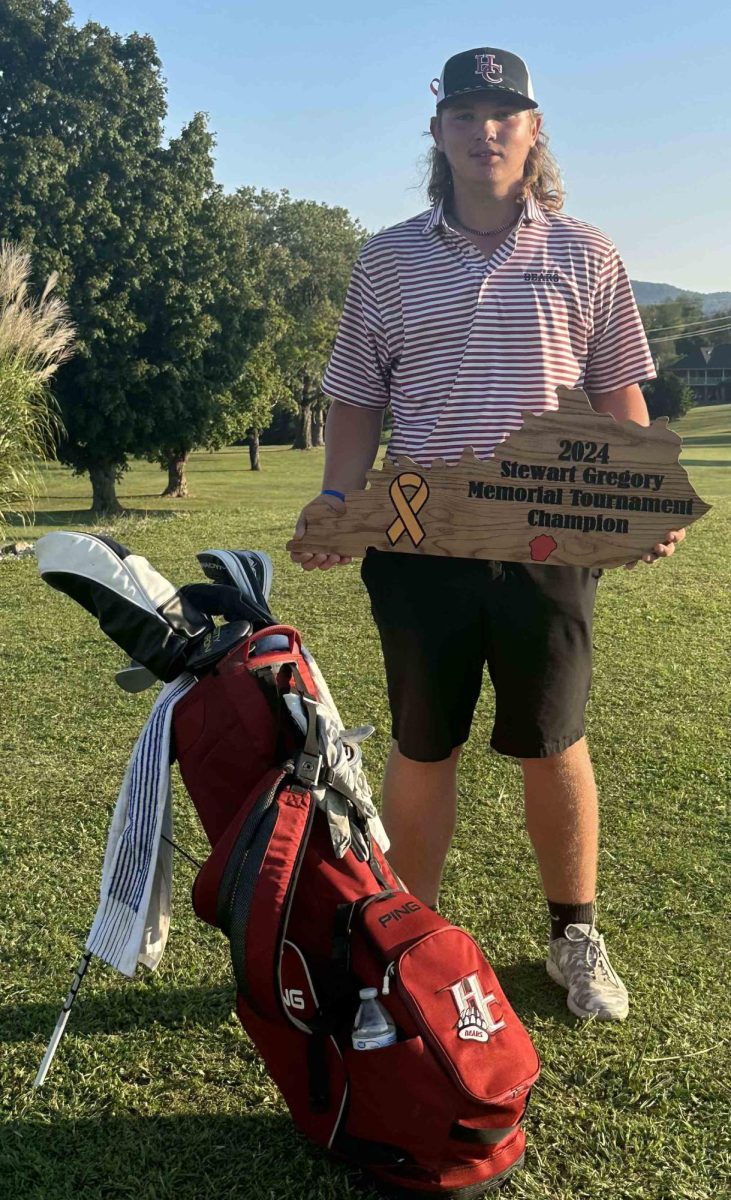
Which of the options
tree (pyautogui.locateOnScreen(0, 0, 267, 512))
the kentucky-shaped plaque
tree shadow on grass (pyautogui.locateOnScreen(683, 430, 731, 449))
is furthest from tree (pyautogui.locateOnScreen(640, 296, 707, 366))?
the kentucky-shaped plaque

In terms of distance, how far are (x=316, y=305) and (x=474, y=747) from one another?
3718 centimetres

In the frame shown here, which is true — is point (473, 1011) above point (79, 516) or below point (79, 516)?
above

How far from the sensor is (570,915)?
2.51 m

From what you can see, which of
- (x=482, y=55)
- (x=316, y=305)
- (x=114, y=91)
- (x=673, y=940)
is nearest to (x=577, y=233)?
(x=482, y=55)

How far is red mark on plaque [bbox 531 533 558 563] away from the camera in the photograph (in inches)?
83.0

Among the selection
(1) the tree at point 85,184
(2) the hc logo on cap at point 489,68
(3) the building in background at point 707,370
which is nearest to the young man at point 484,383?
(2) the hc logo on cap at point 489,68

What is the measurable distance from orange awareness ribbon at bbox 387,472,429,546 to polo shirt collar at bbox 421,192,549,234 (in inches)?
23.9

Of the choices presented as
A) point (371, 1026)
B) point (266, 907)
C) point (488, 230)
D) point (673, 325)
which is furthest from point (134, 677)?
point (673, 325)

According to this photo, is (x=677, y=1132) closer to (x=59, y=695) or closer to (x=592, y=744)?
(x=592, y=744)

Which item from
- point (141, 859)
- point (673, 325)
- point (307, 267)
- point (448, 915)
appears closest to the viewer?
point (141, 859)

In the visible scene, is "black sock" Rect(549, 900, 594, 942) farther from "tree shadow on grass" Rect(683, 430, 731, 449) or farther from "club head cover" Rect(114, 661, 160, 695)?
"tree shadow on grass" Rect(683, 430, 731, 449)

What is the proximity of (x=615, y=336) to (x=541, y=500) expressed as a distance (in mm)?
477

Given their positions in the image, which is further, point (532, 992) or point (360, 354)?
point (532, 992)

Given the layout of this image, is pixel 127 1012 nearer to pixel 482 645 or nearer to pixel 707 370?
pixel 482 645
